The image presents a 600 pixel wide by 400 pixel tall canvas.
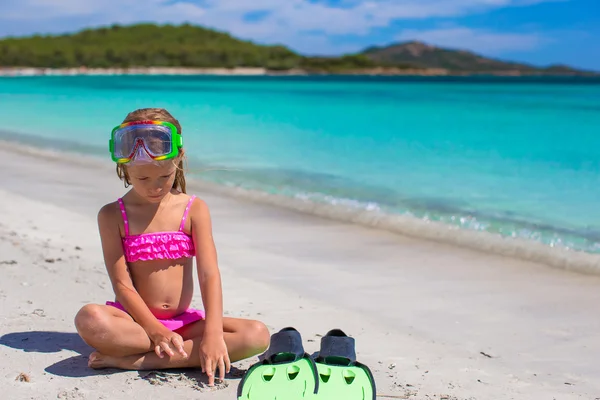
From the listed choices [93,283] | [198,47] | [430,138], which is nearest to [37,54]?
[198,47]

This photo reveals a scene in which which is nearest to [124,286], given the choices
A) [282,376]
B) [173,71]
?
[282,376]

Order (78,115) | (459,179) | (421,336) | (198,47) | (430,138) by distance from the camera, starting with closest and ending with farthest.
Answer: (421,336)
(459,179)
(430,138)
(78,115)
(198,47)

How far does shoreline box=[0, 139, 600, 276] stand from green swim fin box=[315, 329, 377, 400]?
3.31m

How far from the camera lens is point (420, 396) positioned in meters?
2.94

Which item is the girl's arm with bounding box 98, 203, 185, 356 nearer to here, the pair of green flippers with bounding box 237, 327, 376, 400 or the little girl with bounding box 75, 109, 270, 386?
the little girl with bounding box 75, 109, 270, 386

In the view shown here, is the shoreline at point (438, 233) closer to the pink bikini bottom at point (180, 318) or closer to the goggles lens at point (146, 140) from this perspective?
the pink bikini bottom at point (180, 318)

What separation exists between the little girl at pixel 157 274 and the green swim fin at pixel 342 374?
15.2 inches

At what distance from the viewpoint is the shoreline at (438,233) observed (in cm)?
590

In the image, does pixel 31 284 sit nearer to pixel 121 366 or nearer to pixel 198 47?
pixel 121 366

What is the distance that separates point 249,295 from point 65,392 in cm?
174

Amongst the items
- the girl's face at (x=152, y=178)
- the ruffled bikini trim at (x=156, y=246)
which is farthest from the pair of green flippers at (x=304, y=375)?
the girl's face at (x=152, y=178)

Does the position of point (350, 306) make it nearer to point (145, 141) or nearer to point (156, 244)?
point (156, 244)

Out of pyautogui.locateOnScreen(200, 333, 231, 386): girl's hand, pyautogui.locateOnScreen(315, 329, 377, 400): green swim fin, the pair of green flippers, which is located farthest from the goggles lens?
pyautogui.locateOnScreen(315, 329, 377, 400): green swim fin

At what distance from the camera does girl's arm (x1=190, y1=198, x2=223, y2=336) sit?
3008 mm
